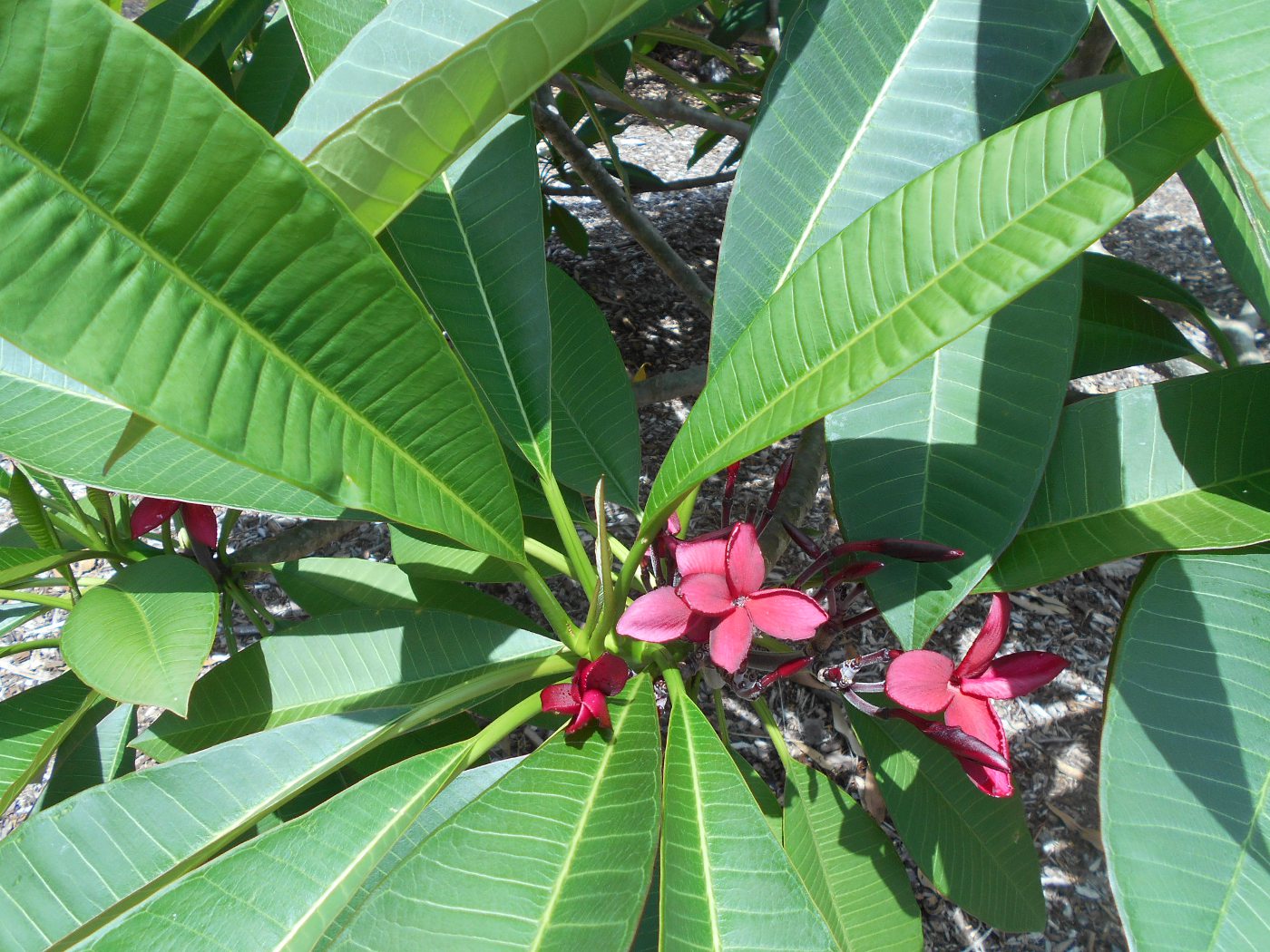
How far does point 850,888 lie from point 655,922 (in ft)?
1.09

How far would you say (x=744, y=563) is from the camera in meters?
0.75

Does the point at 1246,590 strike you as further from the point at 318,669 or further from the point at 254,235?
the point at 318,669

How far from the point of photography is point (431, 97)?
50 centimetres

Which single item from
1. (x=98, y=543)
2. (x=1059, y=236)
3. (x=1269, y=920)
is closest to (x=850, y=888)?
(x=1269, y=920)

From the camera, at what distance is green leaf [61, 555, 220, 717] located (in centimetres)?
82

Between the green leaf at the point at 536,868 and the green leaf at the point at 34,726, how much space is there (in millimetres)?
611

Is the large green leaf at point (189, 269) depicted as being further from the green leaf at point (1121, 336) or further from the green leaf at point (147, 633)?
the green leaf at point (1121, 336)

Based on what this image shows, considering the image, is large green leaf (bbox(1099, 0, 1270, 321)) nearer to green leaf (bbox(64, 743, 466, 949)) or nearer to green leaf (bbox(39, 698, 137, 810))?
green leaf (bbox(64, 743, 466, 949))

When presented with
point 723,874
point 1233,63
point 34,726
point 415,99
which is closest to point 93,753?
point 34,726

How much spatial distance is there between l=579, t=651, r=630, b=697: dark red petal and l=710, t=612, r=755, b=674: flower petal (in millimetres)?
111

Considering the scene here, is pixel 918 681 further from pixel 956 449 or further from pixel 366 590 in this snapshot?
pixel 366 590

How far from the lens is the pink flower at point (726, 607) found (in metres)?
0.73

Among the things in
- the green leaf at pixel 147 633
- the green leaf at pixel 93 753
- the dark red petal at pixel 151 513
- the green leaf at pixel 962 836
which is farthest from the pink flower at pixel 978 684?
the green leaf at pixel 93 753

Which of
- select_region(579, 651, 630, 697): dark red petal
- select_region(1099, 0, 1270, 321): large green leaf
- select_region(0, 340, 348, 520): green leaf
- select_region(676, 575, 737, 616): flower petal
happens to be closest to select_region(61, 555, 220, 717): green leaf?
select_region(0, 340, 348, 520): green leaf
